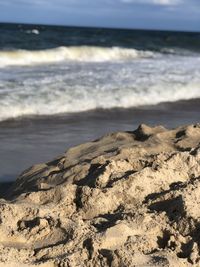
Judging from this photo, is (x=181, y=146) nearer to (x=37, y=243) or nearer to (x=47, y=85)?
(x=37, y=243)

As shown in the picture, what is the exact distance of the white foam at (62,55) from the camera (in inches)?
746

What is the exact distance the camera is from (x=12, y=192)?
12.8ft

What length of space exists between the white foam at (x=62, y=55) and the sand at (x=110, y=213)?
13.8 m

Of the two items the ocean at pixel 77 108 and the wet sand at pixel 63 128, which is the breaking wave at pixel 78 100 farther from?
the wet sand at pixel 63 128

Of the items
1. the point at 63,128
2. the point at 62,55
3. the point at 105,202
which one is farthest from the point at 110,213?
the point at 62,55

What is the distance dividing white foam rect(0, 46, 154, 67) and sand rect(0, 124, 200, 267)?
45.4ft

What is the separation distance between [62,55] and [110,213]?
797 inches

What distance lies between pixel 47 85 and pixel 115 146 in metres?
6.28

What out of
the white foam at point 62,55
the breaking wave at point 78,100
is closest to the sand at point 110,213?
the breaking wave at point 78,100

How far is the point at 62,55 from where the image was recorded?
898 inches

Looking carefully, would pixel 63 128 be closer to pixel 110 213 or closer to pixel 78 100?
pixel 78 100

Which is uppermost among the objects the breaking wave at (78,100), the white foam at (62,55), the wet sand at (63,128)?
the white foam at (62,55)

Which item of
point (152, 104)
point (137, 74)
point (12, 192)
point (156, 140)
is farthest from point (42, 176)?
point (137, 74)

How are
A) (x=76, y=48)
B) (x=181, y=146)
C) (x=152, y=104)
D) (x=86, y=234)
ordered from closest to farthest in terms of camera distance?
1. (x=86, y=234)
2. (x=181, y=146)
3. (x=152, y=104)
4. (x=76, y=48)
